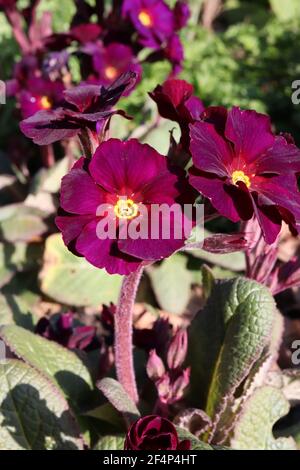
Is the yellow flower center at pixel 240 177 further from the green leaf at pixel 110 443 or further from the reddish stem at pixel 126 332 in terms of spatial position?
the green leaf at pixel 110 443

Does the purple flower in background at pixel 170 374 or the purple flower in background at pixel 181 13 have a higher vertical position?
the purple flower in background at pixel 181 13

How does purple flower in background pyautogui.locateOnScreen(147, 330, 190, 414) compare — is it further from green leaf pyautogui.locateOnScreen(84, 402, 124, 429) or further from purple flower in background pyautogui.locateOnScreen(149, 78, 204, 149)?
purple flower in background pyautogui.locateOnScreen(149, 78, 204, 149)

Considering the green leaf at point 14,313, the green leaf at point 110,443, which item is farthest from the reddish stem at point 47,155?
the green leaf at point 110,443

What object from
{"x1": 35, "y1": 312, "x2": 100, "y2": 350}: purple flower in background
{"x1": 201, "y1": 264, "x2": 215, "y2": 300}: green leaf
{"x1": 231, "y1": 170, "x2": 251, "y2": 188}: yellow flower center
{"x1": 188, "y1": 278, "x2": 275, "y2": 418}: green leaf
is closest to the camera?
{"x1": 231, "y1": 170, "x2": 251, "y2": 188}: yellow flower center

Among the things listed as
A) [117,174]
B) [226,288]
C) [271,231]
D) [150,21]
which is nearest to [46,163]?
[150,21]

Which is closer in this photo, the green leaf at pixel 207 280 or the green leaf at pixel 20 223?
the green leaf at pixel 207 280
